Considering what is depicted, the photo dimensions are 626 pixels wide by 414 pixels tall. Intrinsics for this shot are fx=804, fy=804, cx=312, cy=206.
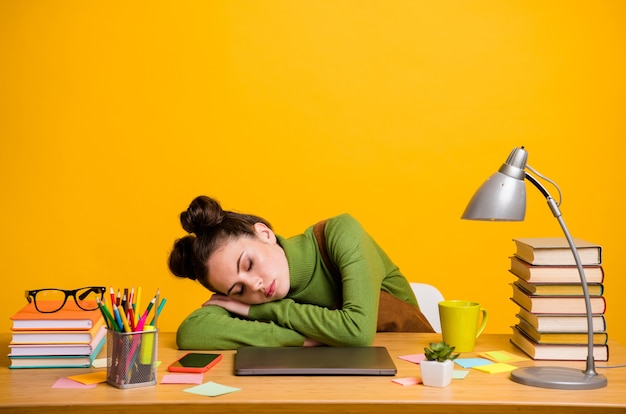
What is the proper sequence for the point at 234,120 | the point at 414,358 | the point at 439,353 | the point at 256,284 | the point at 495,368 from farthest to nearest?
the point at 234,120, the point at 256,284, the point at 414,358, the point at 495,368, the point at 439,353

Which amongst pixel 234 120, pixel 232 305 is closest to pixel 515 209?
pixel 232 305

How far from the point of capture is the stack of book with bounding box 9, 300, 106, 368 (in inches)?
69.7

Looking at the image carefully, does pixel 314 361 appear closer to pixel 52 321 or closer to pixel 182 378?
pixel 182 378

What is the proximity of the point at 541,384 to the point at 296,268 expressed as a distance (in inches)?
32.0

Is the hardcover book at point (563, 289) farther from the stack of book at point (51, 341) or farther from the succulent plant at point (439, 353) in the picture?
the stack of book at point (51, 341)

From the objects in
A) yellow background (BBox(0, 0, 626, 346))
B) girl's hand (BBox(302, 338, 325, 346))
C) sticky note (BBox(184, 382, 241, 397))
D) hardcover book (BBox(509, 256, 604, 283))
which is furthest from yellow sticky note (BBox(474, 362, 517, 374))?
yellow background (BBox(0, 0, 626, 346))

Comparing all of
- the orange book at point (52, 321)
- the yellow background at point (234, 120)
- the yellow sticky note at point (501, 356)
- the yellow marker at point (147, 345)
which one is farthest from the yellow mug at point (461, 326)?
the yellow background at point (234, 120)

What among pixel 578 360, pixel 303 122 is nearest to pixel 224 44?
pixel 303 122

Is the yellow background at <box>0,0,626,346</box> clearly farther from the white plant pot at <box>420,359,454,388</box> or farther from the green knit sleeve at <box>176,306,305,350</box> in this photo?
the white plant pot at <box>420,359,454,388</box>

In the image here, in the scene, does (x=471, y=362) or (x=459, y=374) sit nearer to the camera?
(x=459, y=374)

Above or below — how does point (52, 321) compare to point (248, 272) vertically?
below

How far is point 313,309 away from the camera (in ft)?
6.61

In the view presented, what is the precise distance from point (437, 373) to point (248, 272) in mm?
674

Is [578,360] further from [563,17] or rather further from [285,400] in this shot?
[563,17]
